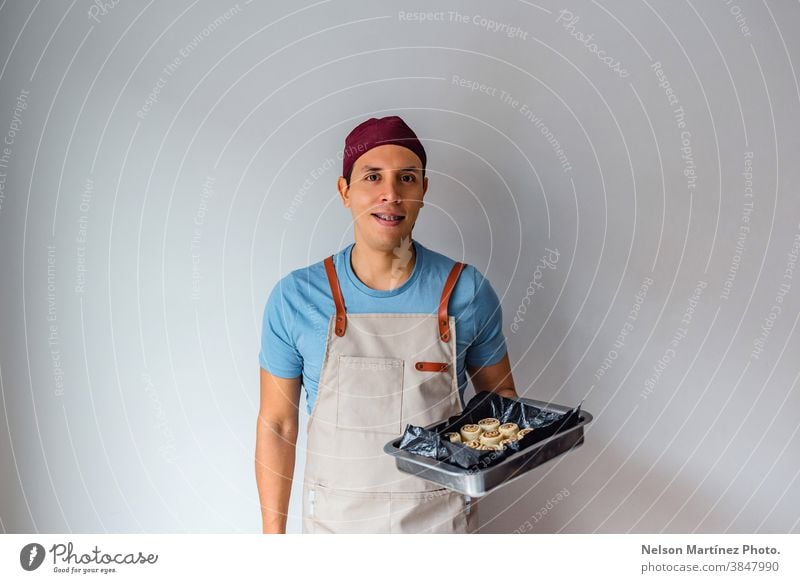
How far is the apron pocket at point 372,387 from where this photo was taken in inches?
27.5

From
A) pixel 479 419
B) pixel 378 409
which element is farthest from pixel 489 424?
pixel 378 409

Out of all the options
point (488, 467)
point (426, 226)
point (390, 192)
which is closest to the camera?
point (488, 467)

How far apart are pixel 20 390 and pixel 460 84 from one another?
638 millimetres

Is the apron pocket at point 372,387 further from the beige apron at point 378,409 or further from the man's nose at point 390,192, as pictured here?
the man's nose at point 390,192

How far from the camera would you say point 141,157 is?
0.73 m

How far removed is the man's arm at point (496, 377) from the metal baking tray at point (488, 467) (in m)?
0.10

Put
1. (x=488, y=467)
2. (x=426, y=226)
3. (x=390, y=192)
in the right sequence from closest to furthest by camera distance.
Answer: (x=488, y=467) < (x=390, y=192) < (x=426, y=226)

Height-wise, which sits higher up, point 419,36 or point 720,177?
point 419,36

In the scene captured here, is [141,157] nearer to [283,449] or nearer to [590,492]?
[283,449]

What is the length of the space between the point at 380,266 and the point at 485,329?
145 mm

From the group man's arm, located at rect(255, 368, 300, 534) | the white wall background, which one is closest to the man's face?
the white wall background

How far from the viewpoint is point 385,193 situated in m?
0.69

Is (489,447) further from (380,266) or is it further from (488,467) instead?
(380,266)
